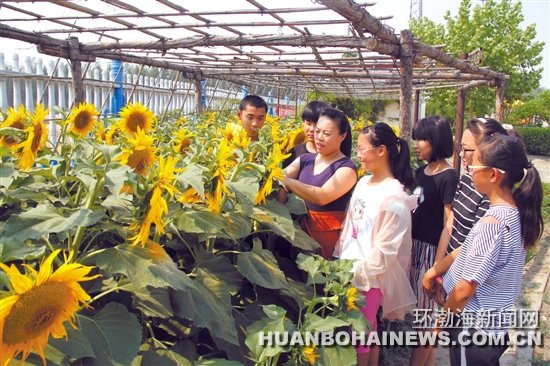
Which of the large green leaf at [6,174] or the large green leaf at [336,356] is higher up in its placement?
the large green leaf at [6,174]

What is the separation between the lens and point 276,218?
6.01ft

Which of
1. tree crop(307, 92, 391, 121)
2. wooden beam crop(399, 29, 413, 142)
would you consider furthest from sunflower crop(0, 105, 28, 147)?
tree crop(307, 92, 391, 121)

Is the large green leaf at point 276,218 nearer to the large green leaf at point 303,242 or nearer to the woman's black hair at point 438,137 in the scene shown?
the large green leaf at point 303,242

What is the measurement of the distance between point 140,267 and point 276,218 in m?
0.75

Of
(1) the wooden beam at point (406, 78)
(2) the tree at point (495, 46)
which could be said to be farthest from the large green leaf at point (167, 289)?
(2) the tree at point (495, 46)

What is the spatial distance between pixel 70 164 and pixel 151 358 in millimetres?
696

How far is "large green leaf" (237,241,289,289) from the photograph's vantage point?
4.98ft

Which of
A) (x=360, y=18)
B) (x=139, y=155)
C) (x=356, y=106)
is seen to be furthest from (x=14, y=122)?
(x=356, y=106)

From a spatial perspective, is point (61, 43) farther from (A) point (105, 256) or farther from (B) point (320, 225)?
(A) point (105, 256)

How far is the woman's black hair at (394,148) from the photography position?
7.77 feet

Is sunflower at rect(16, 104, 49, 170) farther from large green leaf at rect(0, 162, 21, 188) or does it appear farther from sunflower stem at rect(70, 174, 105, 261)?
sunflower stem at rect(70, 174, 105, 261)

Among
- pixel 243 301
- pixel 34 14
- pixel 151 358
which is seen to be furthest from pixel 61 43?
pixel 151 358

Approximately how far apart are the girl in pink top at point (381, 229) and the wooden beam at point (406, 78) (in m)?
2.64

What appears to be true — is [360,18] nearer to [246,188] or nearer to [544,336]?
[544,336]
